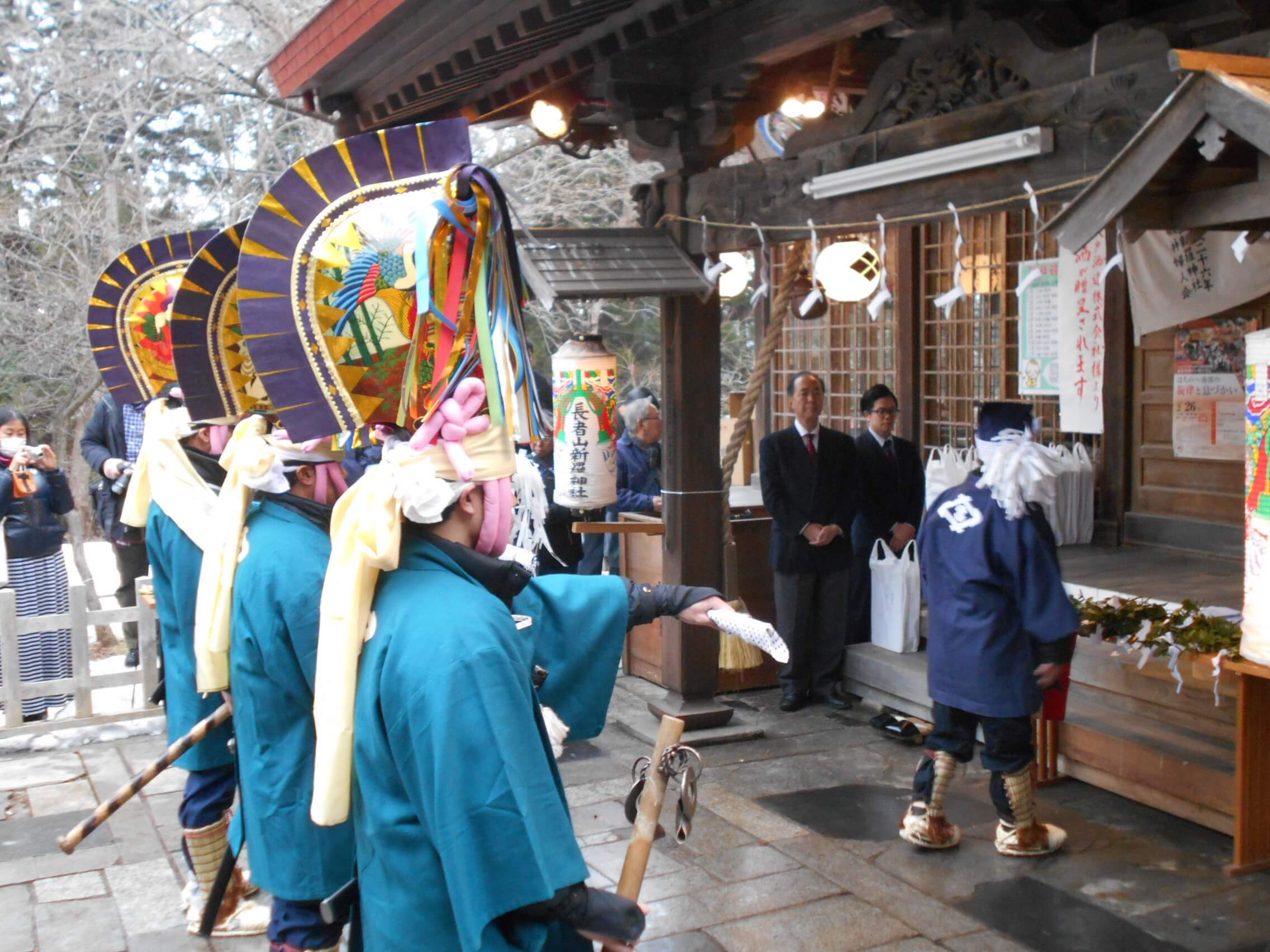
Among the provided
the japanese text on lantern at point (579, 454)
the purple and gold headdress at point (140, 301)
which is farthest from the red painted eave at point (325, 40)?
the japanese text on lantern at point (579, 454)

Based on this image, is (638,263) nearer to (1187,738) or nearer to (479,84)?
(479,84)

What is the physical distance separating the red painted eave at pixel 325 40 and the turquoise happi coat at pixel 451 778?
513 centimetres

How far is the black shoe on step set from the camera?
770 centimetres

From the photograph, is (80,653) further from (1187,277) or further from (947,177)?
(1187,277)

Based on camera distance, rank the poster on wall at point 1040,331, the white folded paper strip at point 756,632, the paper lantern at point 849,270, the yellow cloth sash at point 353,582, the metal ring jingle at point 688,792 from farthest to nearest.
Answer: the poster on wall at point 1040,331 < the paper lantern at point 849,270 < the metal ring jingle at point 688,792 < the white folded paper strip at point 756,632 < the yellow cloth sash at point 353,582

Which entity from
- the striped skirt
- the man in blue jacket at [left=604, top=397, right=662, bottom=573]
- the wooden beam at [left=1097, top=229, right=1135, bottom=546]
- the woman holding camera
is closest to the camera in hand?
the woman holding camera

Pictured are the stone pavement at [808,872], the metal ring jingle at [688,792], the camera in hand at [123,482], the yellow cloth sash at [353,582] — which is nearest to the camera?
the yellow cloth sash at [353,582]

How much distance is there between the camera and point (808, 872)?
17.2 feet

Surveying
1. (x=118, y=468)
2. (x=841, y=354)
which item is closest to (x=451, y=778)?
(x=118, y=468)

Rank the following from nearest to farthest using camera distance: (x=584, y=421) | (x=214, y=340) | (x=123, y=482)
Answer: (x=214, y=340) < (x=584, y=421) < (x=123, y=482)

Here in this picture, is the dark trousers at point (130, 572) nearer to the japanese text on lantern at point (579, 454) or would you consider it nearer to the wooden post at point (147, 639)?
the wooden post at point (147, 639)

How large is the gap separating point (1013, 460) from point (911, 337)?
228 inches

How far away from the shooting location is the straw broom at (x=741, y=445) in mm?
6914

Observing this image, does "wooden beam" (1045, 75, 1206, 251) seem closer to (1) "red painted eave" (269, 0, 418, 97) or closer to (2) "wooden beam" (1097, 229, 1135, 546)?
(1) "red painted eave" (269, 0, 418, 97)
